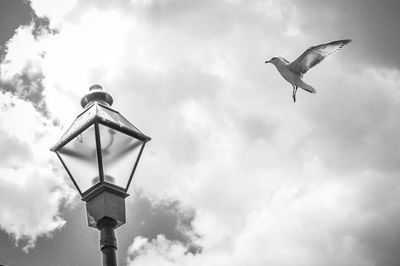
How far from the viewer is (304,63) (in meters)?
12.4

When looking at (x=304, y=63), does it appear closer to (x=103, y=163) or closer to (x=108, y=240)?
(x=103, y=163)

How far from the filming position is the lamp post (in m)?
4.04

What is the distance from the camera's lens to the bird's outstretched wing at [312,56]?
11859 millimetres

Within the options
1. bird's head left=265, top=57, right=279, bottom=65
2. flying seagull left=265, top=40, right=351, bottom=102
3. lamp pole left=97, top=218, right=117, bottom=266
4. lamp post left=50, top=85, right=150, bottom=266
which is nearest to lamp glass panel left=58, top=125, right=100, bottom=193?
lamp post left=50, top=85, right=150, bottom=266

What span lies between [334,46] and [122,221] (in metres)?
9.23

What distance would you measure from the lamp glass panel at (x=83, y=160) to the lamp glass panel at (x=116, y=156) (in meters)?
0.09

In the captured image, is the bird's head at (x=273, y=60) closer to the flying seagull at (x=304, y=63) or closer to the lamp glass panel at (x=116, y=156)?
the flying seagull at (x=304, y=63)

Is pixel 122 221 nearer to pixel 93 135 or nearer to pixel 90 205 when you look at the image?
pixel 90 205

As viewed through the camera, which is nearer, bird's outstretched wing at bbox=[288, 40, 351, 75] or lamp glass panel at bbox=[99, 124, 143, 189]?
lamp glass panel at bbox=[99, 124, 143, 189]

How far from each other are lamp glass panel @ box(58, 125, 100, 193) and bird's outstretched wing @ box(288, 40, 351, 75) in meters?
9.04

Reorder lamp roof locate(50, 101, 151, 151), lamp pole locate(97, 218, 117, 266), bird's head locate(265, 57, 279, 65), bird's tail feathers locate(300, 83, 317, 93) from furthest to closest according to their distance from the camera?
bird's head locate(265, 57, 279, 65) < bird's tail feathers locate(300, 83, 317, 93) < lamp roof locate(50, 101, 151, 151) < lamp pole locate(97, 218, 117, 266)

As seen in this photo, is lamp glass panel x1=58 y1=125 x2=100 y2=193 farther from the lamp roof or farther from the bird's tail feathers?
the bird's tail feathers

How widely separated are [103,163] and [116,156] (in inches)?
6.0

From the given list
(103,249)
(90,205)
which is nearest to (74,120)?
(90,205)
